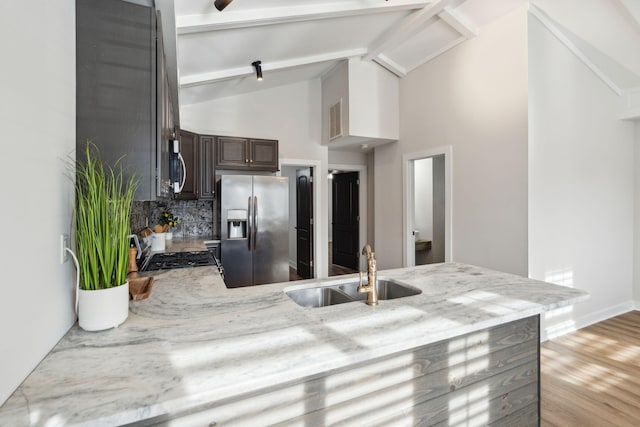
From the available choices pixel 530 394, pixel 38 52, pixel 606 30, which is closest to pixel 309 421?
pixel 530 394

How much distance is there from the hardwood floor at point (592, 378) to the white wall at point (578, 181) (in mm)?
263

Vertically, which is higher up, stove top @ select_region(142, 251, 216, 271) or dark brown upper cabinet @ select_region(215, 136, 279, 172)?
dark brown upper cabinet @ select_region(215, 136, 279, 172)

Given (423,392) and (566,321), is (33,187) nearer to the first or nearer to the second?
(423,392)

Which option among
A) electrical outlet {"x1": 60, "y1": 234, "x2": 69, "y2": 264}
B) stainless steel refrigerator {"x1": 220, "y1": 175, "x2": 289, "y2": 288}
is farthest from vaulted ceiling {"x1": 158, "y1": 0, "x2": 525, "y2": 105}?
electrical outlet {"x1": 60, "y1": 234, "x2": 69, "y2": 264}

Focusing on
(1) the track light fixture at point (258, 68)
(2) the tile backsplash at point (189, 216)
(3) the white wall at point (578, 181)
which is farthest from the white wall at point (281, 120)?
(3) the white wall at point (578, 181)

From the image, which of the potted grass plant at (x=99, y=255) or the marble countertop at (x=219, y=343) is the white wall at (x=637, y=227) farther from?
the potted grass plant at (x=99, y=255)

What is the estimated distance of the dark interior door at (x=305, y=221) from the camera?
5160 millimetres

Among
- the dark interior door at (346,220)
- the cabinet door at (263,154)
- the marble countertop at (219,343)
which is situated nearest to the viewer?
the marble countertop at (219,343)

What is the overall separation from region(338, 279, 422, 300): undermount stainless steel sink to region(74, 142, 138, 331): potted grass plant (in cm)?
109

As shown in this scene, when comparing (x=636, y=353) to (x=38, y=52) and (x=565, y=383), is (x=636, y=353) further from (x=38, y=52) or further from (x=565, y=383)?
(x=38, y=52)

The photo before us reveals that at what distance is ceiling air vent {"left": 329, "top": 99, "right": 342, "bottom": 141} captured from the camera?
4518mm

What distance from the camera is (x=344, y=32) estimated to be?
11.2 ft

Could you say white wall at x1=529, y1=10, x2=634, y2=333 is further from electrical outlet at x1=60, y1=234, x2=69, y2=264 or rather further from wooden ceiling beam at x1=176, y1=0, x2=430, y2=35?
electrical outlet at x1=60, y1=234, x2=69, y2=264

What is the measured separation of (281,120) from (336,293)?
3784 millimetres
